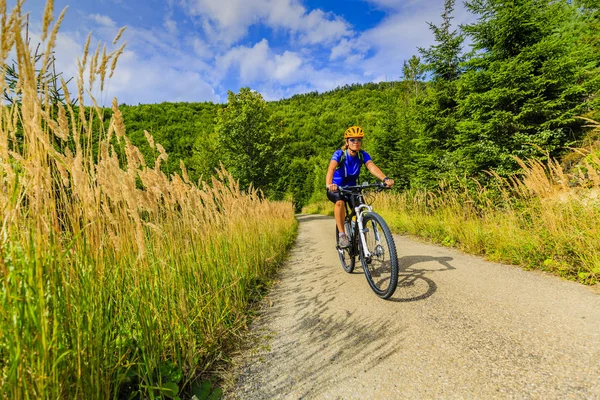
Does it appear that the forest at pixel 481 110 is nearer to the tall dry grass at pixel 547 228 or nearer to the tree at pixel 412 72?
the tall dry grass at pixel 547 228

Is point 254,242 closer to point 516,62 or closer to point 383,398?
point 383,398

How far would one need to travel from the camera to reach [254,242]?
3.86 metres

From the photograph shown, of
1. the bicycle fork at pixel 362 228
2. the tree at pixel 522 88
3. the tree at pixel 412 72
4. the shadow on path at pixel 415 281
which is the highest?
the tree at pixel 412 72

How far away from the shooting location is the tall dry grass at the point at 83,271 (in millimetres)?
901

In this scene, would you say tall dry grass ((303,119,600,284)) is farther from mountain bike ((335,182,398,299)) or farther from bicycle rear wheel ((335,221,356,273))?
bicycle rear wheel ((335,221,356,273))

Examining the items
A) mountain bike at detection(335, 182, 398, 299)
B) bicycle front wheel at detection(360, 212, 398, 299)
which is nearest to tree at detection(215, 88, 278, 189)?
mountain bike at detection(335, 182, 398, 299)

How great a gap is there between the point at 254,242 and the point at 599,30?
56.5 feet

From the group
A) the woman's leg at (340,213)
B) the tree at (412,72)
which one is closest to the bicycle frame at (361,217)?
the woman's leg at (340,213)

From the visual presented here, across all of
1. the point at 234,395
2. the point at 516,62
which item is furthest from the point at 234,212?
the point at 516,62

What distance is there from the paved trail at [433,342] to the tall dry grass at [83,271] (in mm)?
492

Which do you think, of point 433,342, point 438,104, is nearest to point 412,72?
point 438,104

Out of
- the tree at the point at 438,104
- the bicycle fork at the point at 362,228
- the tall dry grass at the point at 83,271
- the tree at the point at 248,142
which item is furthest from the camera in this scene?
the tree at the point at 248,142

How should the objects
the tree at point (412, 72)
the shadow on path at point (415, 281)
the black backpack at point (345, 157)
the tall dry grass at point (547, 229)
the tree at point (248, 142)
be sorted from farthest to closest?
the tree at point (412, 72) < the tree at point (248, 142) < the black backpack at point (345, 157) < the tall dry grass at point (547, 229) < the shadow on path at point (415, 281)

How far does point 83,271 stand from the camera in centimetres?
115
